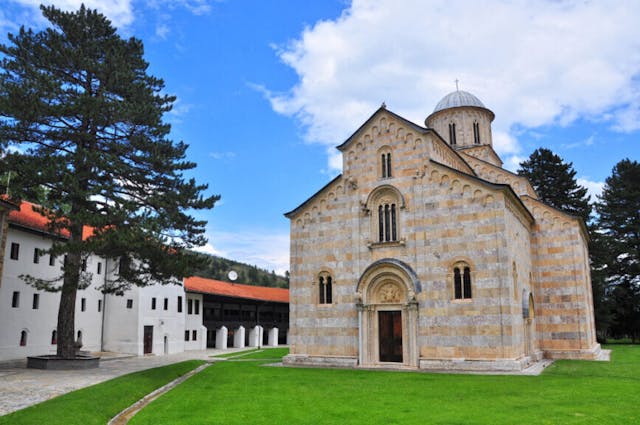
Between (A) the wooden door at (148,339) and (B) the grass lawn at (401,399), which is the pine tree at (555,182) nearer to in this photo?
(B) the grass lawn at (401,399)

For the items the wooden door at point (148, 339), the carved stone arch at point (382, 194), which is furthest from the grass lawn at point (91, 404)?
the wooden door at point (148, 339)

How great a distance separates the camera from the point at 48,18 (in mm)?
24984

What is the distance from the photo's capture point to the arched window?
2608 centimetres

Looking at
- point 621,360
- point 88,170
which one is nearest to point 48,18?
point 88,170

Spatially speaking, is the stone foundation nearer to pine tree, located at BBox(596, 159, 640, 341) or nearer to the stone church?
the stone church

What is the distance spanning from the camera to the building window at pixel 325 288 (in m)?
26.4

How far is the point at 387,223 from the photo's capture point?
25.6 meters

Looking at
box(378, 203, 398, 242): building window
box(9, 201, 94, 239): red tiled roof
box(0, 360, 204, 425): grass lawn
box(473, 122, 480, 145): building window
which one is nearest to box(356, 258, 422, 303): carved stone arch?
box(378, 203, 398, 242): building window

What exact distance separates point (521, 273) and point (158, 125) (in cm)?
1975

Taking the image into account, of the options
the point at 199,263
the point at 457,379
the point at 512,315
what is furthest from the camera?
the point at 199,263

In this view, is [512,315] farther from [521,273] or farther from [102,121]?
[102,121]

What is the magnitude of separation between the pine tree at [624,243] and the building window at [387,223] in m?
30.5

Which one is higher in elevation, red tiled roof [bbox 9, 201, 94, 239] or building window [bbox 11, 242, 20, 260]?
red tiled roof [bbox 9, 201, 94, 239]

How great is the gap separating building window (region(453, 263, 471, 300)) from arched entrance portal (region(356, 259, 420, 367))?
1777 mm
